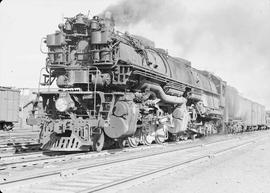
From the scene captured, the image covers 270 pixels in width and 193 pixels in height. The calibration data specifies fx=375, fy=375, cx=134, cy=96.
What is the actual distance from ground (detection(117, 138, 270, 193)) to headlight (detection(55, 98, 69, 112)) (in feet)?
15.4

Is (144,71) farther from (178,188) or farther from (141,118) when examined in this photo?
(178,188)

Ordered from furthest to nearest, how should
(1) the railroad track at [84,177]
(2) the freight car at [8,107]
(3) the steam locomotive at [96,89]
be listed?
(2) the freight car at [8,107] < (3) the steam locomotive at [96,89] < (1) the railroad track at [84,177]

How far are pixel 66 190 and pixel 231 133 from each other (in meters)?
25.6

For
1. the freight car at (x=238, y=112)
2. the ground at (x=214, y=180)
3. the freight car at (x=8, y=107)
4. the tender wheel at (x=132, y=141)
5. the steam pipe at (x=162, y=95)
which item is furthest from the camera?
the freight car at (x=238, y=112)

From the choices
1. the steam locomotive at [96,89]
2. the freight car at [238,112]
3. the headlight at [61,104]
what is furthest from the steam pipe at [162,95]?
the freight car at [238,112]

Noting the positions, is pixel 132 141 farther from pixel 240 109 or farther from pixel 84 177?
pixel 240 109

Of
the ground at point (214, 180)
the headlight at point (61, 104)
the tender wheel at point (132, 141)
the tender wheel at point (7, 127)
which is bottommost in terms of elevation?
the ground at point (214, 180)

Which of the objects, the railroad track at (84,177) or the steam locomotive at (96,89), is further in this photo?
the steam locomotive at (96,89)

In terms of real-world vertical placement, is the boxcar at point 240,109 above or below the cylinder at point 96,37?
below

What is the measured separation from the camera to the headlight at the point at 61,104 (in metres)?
12.2

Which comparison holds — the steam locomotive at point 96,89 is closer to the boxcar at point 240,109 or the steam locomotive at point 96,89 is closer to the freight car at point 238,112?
the freight car at point 238,112

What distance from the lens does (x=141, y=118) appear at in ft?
45.6

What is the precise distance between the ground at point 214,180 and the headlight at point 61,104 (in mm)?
4685

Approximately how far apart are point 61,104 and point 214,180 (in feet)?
20.3
